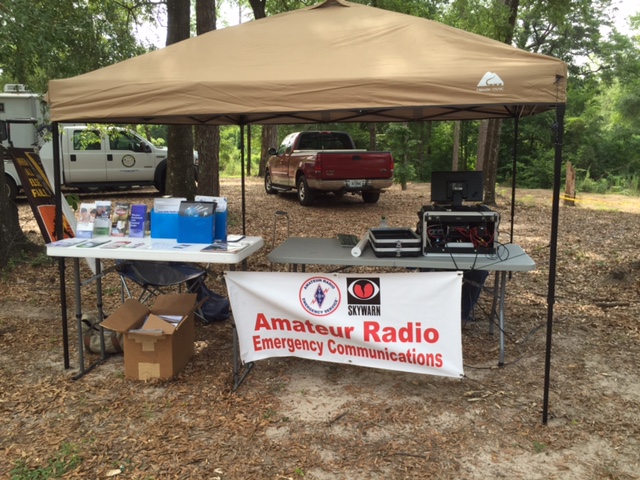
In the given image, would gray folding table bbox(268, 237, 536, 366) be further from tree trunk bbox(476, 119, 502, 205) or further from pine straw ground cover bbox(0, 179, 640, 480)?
tree trunk bbox(476, 119, 502, 205)

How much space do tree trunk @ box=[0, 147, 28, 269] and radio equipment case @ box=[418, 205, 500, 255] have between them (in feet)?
16.0

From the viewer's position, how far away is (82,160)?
1289cm

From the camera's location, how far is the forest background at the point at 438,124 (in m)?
6.48

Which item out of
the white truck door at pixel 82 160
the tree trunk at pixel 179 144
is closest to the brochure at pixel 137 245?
the tree trunk at pixel 179 144

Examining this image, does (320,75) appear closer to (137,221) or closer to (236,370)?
(137,221)

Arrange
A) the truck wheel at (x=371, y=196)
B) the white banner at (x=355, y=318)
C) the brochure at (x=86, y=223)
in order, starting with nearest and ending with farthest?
1. the white banner at (x=355, y=318)
2. the brochure at (x=86, y=223)
3. the truck wheel at (x=371, y=196)

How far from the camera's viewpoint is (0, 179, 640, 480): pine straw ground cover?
2.85 metres

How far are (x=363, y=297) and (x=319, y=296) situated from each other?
0.97 feet

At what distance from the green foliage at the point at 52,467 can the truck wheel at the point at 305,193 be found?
8.64m

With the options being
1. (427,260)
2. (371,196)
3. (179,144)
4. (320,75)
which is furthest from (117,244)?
(371,196)

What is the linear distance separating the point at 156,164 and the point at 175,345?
35.0ft

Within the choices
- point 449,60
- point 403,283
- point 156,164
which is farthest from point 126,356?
point 156,164

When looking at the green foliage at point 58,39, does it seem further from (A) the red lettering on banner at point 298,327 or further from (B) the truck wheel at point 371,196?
(B) the truck wheel at point 371,196

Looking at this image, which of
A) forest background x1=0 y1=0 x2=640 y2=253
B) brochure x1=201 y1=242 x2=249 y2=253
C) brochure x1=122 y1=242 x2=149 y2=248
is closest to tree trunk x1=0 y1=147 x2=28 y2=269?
forest background x1=0 y1=0 x2=640 y2=253
